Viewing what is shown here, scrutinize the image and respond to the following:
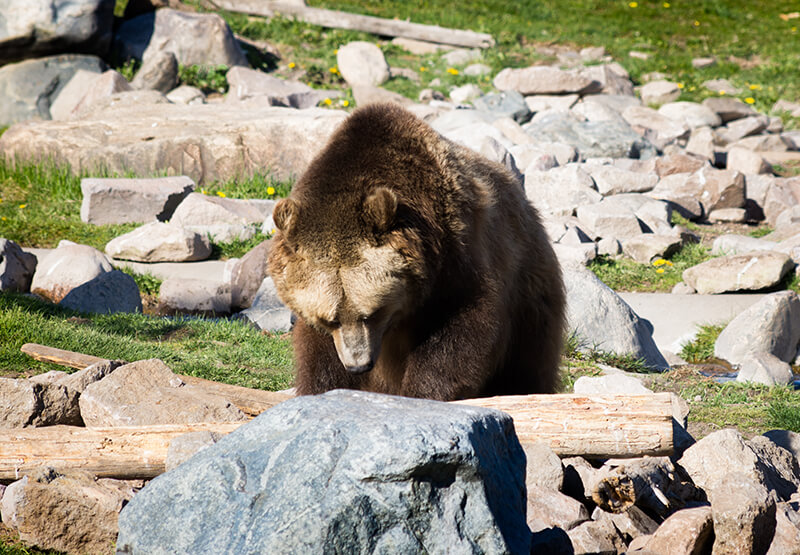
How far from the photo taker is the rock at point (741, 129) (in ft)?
49.7

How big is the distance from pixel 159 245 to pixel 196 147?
251 cm

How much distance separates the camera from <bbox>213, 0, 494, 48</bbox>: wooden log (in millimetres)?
17891

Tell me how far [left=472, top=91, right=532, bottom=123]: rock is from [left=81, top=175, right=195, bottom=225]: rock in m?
5.91

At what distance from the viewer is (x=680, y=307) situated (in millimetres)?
8141

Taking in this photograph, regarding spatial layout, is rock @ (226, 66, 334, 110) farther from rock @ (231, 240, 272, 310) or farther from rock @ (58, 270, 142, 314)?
rock @ (58, 270, 142, 314)

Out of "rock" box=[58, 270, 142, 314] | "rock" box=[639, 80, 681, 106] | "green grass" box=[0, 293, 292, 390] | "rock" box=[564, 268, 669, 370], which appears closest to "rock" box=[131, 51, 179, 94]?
"rock" box=[58, 270, 142, 314]

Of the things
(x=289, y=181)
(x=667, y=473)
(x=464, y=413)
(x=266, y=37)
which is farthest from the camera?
(x=266, y=37)

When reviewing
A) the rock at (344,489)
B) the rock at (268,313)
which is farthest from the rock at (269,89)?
the rock at (344,489)

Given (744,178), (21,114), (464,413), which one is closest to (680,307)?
(744,178)

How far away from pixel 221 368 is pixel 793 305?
481 centimetres

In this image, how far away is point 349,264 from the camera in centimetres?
357

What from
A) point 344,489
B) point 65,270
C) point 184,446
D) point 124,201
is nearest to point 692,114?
point 124,201

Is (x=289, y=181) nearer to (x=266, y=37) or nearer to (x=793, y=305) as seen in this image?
(x=793, y=305)

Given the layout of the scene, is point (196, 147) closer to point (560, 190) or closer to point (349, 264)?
point (560, 190)
